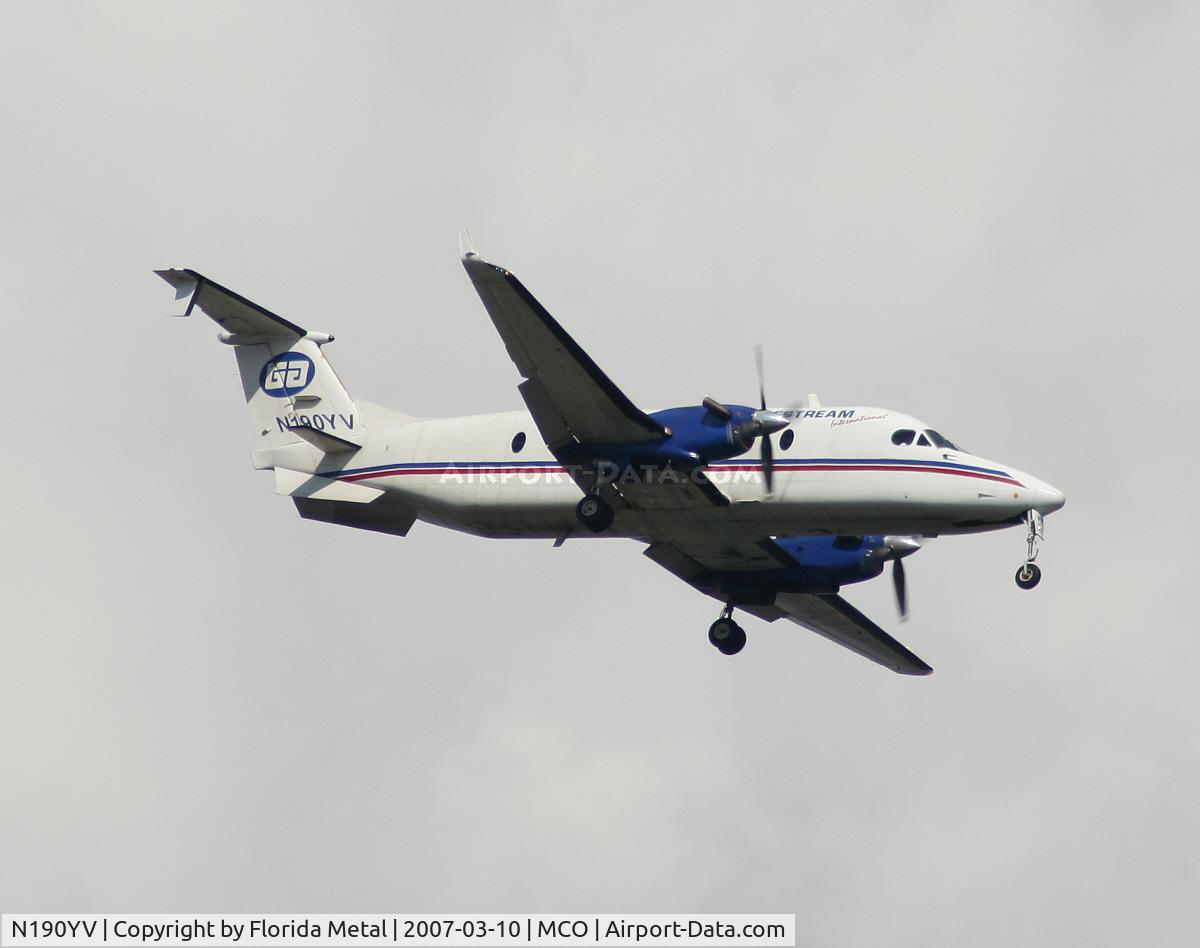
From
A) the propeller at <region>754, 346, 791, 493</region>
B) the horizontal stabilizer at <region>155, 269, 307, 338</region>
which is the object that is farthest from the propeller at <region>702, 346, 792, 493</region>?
the horizontal stabilizer at <region>155, 269, 307, 338</region>

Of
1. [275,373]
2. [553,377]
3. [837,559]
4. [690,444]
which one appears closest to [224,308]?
[275,373]

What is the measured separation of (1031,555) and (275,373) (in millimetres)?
14015

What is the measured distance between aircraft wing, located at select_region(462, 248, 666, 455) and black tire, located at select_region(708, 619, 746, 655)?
16.7 feet

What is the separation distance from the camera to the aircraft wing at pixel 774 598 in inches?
1171

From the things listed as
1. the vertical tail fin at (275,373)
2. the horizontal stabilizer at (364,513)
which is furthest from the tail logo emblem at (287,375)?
the horizontal stabilizer at (364,513)

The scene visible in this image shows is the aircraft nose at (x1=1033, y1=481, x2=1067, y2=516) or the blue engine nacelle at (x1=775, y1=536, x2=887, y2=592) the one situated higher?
the aircraft nose at (x1=1033, y1=481, x2=1067, y2=516)

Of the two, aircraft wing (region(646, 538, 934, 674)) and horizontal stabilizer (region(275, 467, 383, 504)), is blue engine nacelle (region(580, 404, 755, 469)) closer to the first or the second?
aircraft wing (region(646, 538, 934, 674))

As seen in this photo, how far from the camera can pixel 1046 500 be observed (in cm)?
2581

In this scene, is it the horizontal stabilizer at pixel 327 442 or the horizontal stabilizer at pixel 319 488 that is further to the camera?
the horizontal stabilizer at pixel 327 442

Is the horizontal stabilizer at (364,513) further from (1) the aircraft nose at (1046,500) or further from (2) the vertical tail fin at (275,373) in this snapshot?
(1) the aircraft nose at (1046,500)

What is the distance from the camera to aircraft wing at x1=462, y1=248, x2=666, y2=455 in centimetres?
2508

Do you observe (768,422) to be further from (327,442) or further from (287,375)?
→ (287,375)

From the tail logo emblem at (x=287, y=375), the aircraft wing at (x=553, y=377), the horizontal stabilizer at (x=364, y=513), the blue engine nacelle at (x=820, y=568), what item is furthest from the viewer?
the tail logo emblem at (x=287, y=375)

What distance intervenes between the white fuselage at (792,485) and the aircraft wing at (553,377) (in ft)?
4.38
